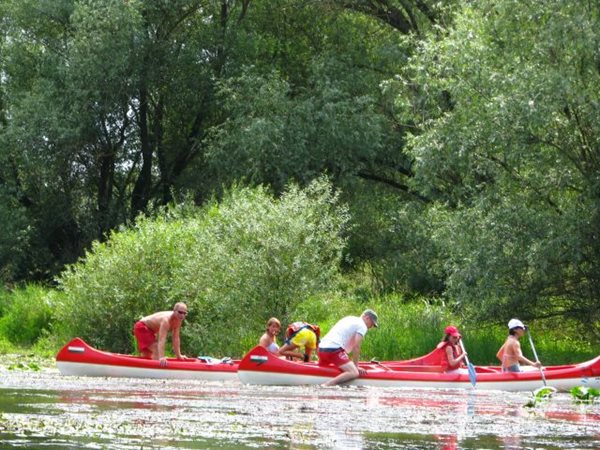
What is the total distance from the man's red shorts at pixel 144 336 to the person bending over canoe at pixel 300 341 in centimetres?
253

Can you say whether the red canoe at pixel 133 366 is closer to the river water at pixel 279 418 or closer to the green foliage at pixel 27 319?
the river water at pixel 279 418

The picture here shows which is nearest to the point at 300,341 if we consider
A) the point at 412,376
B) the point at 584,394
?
the point at 412,376

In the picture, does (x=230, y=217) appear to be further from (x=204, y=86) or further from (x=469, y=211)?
(x=204, y=86)

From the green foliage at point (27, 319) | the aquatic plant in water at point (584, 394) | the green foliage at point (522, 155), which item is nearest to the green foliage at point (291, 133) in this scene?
the green foliage at point (27, 319)

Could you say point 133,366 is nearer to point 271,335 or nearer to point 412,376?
point 271,335

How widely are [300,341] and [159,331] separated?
2350 millimetres

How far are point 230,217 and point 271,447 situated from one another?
14.8 metres

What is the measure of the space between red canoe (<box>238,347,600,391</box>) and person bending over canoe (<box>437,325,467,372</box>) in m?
0.31

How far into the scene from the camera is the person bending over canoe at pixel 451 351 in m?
20.9

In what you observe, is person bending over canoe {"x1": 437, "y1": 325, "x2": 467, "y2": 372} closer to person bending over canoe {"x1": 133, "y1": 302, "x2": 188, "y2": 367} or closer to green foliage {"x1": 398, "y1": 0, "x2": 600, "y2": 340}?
green foliage {"x1": 398, "y1": 0, "x2": 600, "y2": 340}

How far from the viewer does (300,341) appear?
21672 millimetres

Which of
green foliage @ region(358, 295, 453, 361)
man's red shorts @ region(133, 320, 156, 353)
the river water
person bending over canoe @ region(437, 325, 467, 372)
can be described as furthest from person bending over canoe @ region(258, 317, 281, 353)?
green foliage @ region(358, 295, 453, 361)

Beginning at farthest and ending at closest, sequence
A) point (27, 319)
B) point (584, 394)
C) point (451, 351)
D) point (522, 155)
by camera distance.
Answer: point (27, 319)
point (522, 155)
point (451, 351)
point (584, 394)

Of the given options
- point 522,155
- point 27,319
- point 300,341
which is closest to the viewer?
point 300,341
